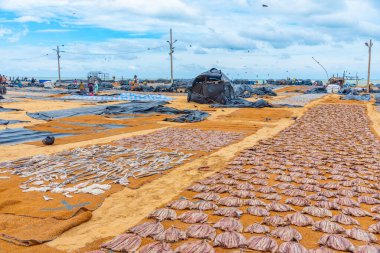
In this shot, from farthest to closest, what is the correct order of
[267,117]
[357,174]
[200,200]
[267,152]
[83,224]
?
1. [267,117]
2. [267,152]
3. [357,174]
4. [200,200]
5. [83,224]

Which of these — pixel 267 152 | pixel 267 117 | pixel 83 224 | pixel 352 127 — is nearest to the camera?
pixel 83 224

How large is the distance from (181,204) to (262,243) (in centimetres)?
134

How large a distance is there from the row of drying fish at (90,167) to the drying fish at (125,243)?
160 cm

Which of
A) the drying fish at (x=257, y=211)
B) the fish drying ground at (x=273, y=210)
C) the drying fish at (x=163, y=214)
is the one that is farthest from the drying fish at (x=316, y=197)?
the drying fish at (x=163, y=214)

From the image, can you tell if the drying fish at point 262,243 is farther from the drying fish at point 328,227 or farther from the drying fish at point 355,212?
the drying fish at point 355,212

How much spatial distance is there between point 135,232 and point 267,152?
489cm

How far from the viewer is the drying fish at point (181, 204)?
14.7 ft

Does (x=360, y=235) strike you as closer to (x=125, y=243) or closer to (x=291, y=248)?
(x=291, y=248)

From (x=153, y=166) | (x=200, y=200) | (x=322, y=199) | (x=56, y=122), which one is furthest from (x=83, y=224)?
(x=56, y=122)

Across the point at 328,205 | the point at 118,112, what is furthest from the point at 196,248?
the point at 118,112

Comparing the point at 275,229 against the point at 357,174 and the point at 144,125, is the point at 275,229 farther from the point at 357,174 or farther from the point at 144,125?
the point at 144,125

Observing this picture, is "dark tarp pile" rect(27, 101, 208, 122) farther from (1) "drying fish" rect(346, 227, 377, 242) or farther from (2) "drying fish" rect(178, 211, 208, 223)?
(1) "drying fish" rect(346, 227, 377, 242)

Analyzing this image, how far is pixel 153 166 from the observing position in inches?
258

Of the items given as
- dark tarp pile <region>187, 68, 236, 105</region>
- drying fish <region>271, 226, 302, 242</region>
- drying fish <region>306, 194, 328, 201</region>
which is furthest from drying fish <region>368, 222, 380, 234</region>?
dark tarp pile <region>187, 68, 236, 105</region>
